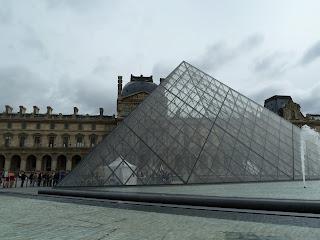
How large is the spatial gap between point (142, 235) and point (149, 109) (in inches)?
588

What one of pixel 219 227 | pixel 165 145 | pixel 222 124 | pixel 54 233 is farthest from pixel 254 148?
pixel 54 233

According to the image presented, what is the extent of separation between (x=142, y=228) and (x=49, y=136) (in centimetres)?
5979

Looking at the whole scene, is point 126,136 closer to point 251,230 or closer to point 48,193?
point 48,193

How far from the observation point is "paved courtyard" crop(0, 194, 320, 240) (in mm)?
4785

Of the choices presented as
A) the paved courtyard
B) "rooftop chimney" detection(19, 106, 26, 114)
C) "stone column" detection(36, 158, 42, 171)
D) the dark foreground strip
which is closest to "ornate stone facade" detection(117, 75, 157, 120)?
"stone column" detection(36, 158, 42, 171)

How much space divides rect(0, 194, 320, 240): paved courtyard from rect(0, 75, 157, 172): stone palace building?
55913 millimetres

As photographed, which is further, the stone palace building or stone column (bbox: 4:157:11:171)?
Result: the stone palace building

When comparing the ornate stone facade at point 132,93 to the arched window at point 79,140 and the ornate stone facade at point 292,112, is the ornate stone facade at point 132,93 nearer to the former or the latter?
the arched window at point 79,140

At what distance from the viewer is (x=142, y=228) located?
5.46 m

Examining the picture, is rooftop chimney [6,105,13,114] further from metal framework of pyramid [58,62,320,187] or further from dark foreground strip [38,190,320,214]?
dark foreground strip [38,190,320,214]

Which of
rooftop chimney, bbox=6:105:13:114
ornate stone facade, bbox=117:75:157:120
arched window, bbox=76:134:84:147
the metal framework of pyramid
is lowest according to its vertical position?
the metal framework of pyramid

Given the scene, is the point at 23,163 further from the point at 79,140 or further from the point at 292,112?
the point at 292,112

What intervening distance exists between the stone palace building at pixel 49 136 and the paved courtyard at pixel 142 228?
5591 cm

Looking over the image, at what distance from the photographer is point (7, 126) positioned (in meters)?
61.2
